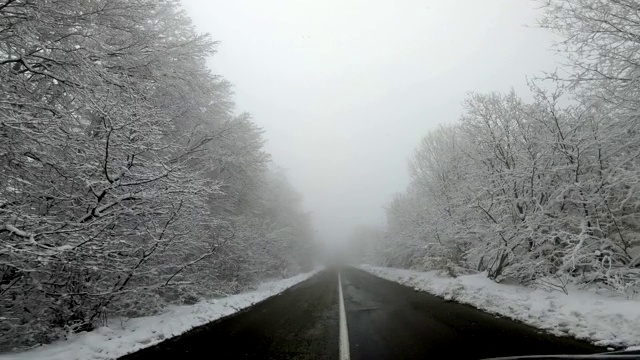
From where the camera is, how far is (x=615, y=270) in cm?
730

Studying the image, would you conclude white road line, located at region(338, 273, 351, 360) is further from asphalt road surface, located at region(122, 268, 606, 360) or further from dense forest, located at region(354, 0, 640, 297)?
dense forest, located at region(354, 0, 640, 297)

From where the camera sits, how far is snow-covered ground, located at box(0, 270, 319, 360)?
5.36 m

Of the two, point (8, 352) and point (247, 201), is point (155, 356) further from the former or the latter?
point (247, 201)

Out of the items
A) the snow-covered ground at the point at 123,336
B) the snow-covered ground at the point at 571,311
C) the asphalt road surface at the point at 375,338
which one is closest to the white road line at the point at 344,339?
the asphalt road surface at the point at 375,338

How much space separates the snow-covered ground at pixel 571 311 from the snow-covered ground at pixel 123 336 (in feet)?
24.6

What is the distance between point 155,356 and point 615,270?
964cm

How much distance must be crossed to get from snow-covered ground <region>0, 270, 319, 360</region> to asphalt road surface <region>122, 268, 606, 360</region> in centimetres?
44

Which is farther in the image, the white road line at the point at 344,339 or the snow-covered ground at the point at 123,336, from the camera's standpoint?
the snow-covered ground at the point at 123,336

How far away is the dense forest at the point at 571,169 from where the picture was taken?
7492 mm

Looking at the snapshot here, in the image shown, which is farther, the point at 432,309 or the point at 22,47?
the point at 432,309

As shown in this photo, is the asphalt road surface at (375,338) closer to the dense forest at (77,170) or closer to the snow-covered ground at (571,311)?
the snow-covered ground at (571,311)

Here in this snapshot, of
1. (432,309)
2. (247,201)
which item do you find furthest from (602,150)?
(247,201)

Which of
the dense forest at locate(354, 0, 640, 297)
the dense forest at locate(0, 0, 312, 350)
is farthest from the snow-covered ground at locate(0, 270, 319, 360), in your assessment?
the dense forest at locate(354, 0, 640, 297)

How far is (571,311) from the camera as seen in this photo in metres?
6.28
